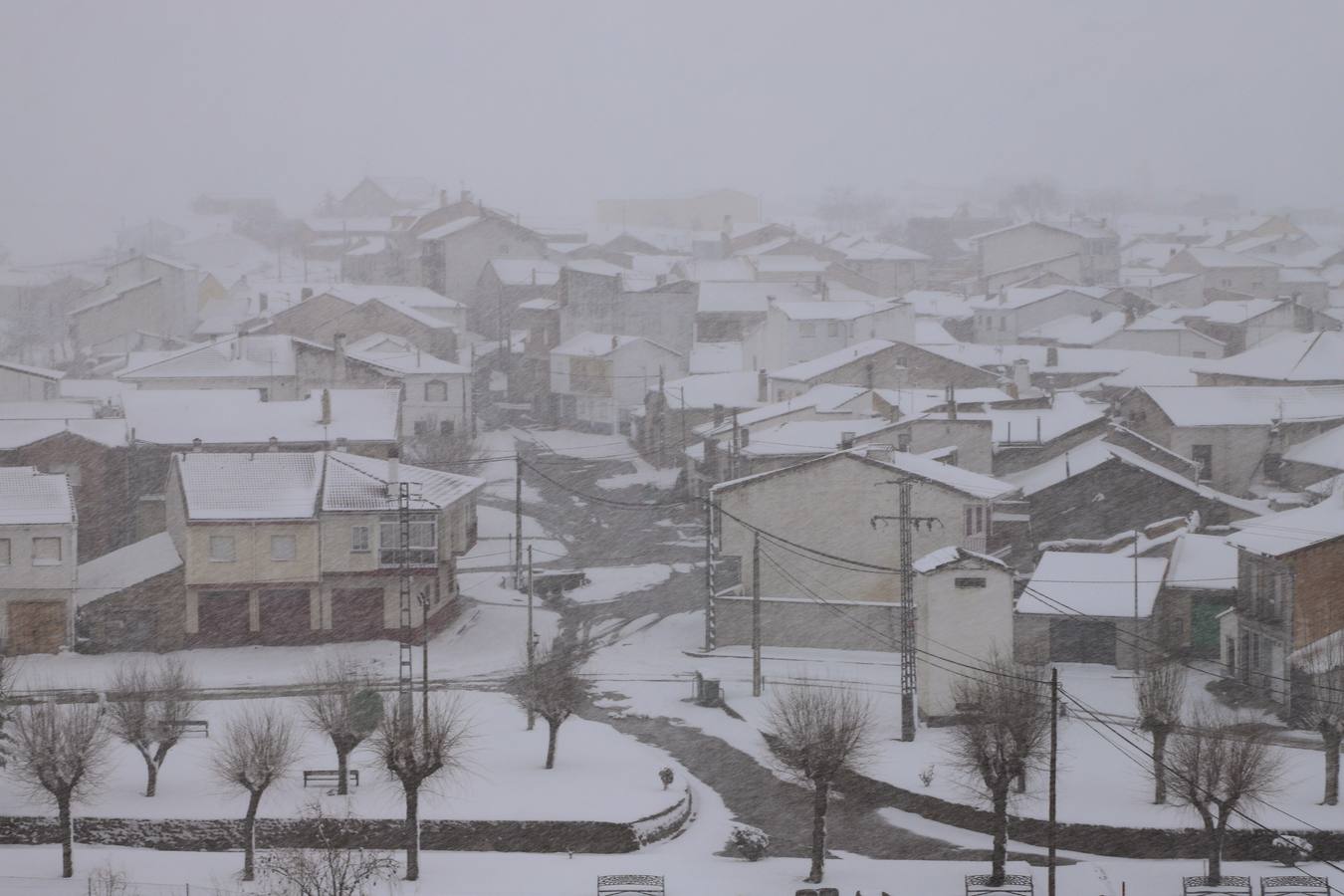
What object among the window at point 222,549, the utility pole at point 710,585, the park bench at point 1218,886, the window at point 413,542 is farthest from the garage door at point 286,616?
the park bench at point 1218,886

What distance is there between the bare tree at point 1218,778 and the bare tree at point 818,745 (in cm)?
425

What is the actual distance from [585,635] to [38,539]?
11.7 meters

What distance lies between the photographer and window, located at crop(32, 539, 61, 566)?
31.5 metres

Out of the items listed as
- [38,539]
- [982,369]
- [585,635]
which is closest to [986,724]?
[585,635]

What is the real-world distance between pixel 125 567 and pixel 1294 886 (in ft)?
78.9

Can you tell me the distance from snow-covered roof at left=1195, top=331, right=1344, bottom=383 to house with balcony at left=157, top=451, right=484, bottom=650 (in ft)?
101

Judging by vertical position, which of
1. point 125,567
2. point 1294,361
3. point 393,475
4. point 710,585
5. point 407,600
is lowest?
point 710,585

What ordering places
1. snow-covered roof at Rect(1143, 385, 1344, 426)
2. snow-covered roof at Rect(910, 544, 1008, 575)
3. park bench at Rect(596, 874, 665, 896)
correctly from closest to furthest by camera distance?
park bench at Rect(596, 874, 665, 896), snow-covered roof at Rect(910, 544, 1008, 575), snow-covered roof at Rect(1143, 385, 1344, 426)

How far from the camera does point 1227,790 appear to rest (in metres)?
19.2

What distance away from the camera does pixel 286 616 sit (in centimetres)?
3222

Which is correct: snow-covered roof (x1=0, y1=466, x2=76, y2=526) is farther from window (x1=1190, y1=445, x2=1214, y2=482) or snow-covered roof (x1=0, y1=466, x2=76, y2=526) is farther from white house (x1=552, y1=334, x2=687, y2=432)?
window (x1=1190, y1=445, x2=1214, y2=482)

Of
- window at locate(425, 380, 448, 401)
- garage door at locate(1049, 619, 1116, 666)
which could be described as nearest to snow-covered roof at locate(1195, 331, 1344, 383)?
garage door at locate(1049, 619, 1116, 666)

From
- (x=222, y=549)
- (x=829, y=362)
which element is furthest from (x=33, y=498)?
(x=829, y=362)

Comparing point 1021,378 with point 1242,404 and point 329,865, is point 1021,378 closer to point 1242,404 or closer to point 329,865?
point 1242,404
